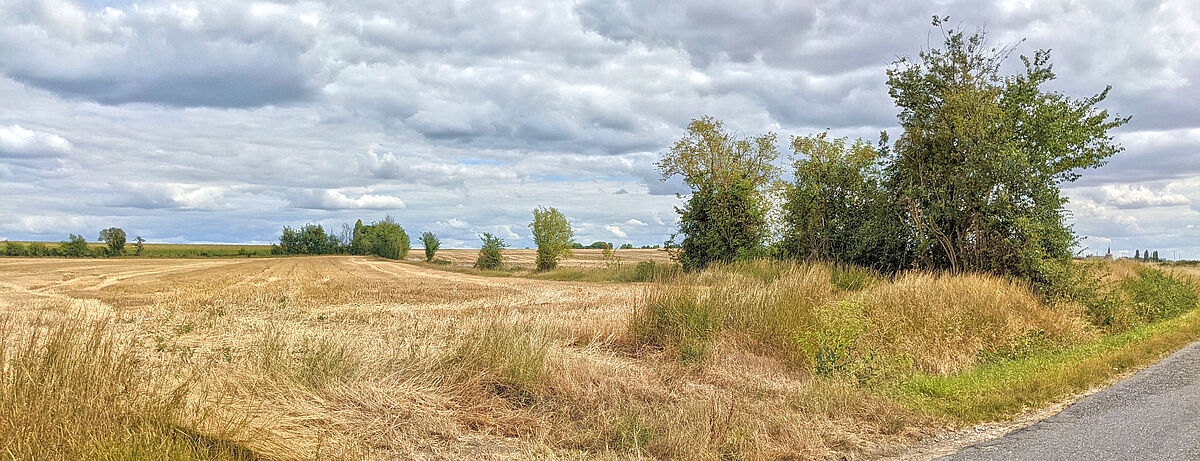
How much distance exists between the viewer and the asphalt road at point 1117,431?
19.6 ft

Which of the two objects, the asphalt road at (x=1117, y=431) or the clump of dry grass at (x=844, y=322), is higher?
the clump of dry grass at (x=844, y=322)

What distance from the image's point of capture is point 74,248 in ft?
269

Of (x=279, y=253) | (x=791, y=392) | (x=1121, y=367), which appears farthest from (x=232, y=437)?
(x=279, y=253)

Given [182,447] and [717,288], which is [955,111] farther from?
[182,447]

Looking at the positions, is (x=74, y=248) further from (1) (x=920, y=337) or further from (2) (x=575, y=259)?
(1) (x=920, y=337)

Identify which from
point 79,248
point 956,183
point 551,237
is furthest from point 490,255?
point 79,248

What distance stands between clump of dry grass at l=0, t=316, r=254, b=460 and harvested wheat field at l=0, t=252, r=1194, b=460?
0.01 m

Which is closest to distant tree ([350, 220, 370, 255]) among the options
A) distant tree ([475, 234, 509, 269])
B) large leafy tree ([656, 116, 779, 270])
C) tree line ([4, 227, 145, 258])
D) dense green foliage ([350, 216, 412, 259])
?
dense green foliage ([350, 216, 412, 259])

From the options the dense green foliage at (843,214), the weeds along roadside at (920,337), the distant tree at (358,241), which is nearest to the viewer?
the weeds along roadside at (920,337)

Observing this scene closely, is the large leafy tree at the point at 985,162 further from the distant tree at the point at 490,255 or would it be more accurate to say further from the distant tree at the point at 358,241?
the distant tree at the point at 358,241

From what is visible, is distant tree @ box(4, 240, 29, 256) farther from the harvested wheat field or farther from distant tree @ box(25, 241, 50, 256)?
the harvested wheat field

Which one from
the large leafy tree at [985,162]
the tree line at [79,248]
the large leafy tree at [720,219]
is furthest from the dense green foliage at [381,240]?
the large leafy tree at [985,162]

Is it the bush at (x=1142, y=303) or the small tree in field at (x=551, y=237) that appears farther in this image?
the small tree in field at (x=551, y=237)

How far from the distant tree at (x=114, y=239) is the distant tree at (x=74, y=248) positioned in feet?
10.7
